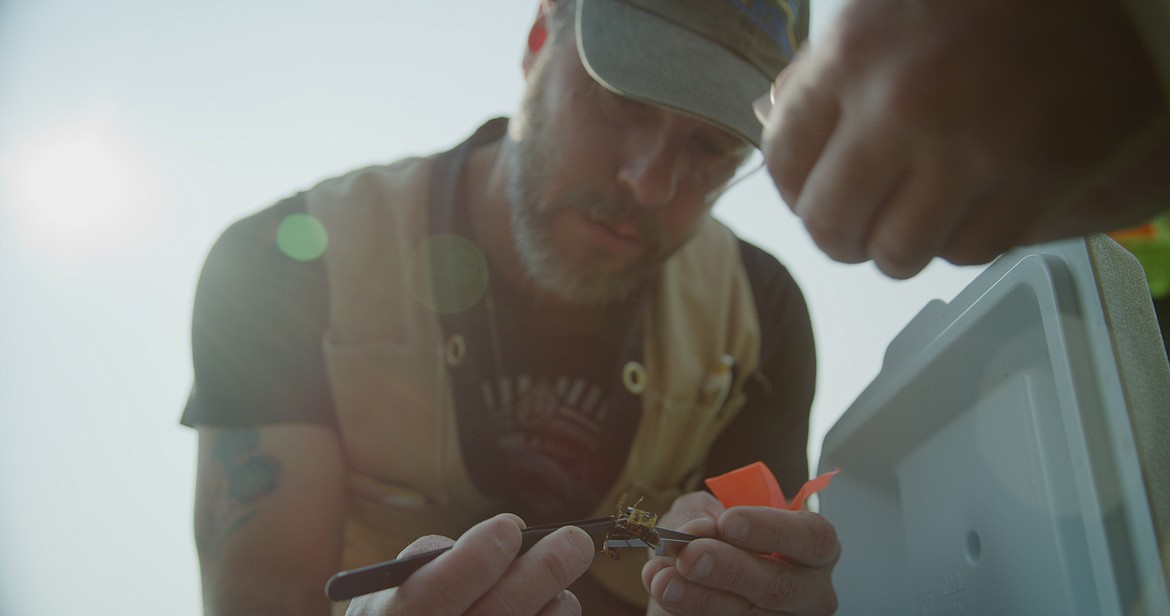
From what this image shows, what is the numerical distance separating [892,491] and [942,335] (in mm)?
422

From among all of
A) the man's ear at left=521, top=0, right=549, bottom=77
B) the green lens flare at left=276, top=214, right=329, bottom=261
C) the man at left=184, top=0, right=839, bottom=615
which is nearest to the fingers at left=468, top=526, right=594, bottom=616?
the man at left=184, top=0, right=839, bottom=615

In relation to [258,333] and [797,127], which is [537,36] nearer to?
[258,333]

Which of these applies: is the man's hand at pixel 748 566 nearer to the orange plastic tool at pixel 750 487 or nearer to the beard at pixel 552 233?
the orange plastic tool at pixel 750 487

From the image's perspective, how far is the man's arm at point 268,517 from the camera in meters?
1.48

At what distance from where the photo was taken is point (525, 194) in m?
1.91

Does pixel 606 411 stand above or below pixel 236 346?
below

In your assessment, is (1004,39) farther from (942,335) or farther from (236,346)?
(236,346)

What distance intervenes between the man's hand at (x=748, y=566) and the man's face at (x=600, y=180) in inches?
33.7

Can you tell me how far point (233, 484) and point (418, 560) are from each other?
1.02 m

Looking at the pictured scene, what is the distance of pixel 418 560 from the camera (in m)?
0.81

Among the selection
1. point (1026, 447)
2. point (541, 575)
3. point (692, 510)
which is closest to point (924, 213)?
point (1026, 447)

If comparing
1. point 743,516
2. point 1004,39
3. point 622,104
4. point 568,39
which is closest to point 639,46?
point 622,104

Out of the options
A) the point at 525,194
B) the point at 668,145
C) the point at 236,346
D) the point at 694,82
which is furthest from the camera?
the point at 525,194

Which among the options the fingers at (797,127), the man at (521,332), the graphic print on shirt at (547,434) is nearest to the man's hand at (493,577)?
the fingers at (797,127)
